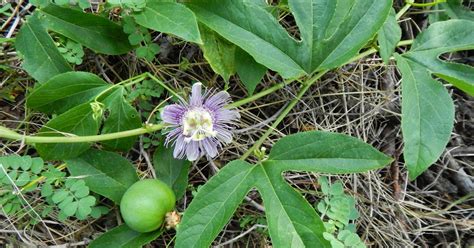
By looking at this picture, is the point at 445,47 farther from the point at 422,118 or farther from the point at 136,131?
the point at 136,131

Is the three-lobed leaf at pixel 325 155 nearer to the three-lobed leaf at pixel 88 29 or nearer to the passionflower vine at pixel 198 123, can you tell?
the passionflower vine at pixel 198 123

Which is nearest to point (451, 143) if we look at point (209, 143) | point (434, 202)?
point (434, 202)

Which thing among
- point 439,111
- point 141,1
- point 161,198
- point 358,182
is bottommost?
point 358,182

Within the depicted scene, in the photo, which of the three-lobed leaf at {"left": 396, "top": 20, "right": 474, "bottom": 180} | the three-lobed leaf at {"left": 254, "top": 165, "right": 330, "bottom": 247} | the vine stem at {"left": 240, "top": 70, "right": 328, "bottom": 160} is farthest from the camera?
the vine stem at {"left": 240, "top": 70, "right": 328, "bottom": 160}

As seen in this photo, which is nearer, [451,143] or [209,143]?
[209,143]

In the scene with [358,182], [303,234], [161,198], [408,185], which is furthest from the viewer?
[408,185]

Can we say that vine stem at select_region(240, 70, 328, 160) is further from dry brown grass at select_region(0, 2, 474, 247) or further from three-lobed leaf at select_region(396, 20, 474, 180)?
three-lobed leaf at select_region(396, 20, 474, 180)

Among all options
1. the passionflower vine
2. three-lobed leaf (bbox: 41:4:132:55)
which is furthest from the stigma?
three-lobed leaf (bbox: 41:4:132:55)

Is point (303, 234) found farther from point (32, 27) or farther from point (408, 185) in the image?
point (32, 27)
